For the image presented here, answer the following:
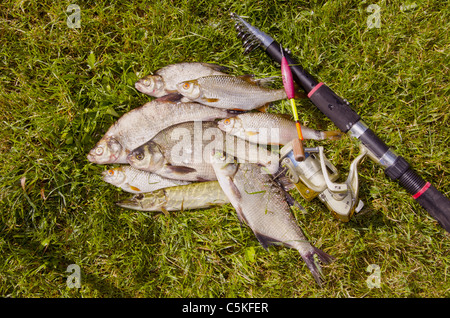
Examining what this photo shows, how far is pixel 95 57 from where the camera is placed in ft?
11.9

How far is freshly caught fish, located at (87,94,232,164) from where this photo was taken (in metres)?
3.33

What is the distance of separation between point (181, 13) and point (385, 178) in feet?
8.98

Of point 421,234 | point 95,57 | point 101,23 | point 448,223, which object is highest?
point 448,223

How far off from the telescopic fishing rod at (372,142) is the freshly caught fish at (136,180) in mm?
1545

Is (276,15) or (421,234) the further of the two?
(276,15)

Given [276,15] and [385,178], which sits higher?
[276,15]

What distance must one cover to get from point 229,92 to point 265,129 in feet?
1.67

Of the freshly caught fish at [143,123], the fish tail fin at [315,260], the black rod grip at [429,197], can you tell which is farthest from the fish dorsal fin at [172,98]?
the black rod grip at [429,197]

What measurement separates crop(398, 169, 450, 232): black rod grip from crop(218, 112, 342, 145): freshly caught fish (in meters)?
0.78

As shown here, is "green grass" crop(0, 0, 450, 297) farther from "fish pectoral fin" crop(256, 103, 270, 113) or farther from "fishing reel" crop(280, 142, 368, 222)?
"fishing reel" crop(280, 142, 368, 222)

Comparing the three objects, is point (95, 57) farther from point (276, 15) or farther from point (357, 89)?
point (357, 89)

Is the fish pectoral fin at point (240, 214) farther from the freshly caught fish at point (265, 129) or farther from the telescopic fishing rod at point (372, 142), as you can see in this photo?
the telescopic fishing rod at point (372, 142)

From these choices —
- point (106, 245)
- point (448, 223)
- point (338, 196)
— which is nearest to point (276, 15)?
point (338, 196)

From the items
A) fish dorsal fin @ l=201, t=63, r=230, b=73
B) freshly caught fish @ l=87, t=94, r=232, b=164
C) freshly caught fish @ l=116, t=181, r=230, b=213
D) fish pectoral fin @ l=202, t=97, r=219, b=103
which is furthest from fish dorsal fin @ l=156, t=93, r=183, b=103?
freshly caught fish @ l=116, t=181, r=230, b=213
